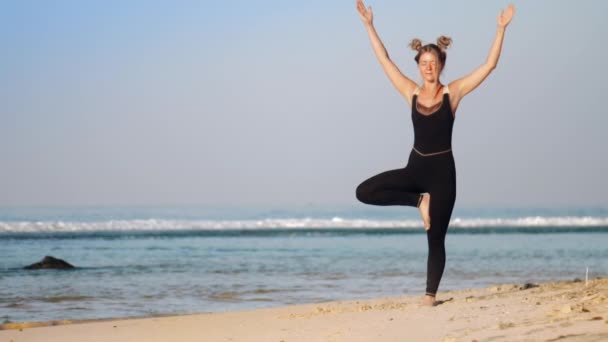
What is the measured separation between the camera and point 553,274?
1370 cm

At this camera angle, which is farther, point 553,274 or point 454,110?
point 553,274

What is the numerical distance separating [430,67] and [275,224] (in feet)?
114

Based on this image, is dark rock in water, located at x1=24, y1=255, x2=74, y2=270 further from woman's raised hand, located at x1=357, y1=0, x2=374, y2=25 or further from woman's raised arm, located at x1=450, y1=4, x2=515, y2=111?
woman's raised arm, located at x1=450, y1=4, x2=515, y2=111

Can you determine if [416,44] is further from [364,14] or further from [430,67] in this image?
[364,14]

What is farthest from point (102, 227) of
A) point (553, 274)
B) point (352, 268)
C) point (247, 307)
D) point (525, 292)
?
point (525, 292)

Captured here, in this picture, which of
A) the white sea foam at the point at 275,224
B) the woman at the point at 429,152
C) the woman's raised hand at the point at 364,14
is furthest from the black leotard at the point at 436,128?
the white sea foam at the point at 275,224

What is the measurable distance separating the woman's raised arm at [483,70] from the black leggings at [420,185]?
1.45ft

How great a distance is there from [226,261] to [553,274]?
21.6ft

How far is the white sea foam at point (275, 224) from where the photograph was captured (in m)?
36.5

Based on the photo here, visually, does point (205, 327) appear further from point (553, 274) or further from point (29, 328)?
point (553, 274)

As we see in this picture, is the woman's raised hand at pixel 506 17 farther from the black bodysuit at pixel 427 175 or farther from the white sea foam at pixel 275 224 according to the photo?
the white sea foam at pixel 275 224

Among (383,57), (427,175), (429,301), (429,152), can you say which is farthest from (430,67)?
(429,301)

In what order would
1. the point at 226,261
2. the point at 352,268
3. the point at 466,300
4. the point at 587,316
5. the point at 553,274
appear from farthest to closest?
the point at 226,261, the point at 352,268, the point at 553,274, the point at 466,300, the point at 587,316

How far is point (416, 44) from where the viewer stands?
7.13 m
